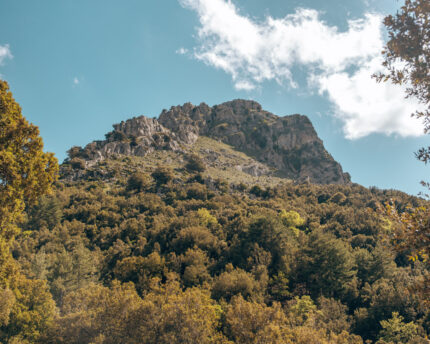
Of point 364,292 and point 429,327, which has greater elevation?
point 364,292

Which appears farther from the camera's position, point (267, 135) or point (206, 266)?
point (267, 135)

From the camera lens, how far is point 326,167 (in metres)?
125

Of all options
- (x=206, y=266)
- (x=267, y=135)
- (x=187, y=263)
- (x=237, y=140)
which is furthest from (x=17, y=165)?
(x=267, y=135)

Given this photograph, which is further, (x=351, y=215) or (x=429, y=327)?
(x=351, y=215)

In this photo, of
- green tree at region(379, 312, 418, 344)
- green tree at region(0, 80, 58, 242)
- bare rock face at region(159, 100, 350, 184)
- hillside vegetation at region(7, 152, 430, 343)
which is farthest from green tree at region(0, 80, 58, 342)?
bare rock face at region(159, 100, 350, 184)

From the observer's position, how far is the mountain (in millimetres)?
92794

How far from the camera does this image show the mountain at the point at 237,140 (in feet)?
304

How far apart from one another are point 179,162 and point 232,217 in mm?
43442

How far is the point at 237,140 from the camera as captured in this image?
137000mm

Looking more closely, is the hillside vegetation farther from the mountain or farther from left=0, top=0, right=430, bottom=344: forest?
the mountain

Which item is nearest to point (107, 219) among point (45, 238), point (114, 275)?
point (45, 238)

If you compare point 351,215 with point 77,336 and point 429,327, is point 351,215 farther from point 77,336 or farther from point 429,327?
point 77,336

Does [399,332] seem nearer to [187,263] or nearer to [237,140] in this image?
[187,263]

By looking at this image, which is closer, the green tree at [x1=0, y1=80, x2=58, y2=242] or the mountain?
the green tree at [x1=0, y1=80, x2=58, y2=242]
